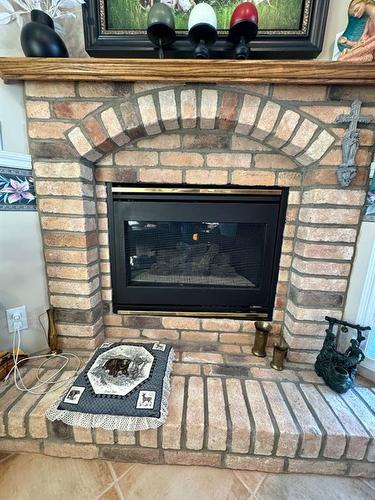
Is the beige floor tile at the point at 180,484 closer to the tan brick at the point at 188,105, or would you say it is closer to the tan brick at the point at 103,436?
the tan brick at the point at 103,436

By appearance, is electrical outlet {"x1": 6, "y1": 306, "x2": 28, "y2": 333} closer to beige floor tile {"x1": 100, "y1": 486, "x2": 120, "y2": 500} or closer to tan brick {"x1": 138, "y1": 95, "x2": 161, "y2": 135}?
beige floor tile {"x1": 100, "y1": 486, "x2": 120, "y2": 500}

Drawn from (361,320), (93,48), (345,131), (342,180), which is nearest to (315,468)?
(361,320)

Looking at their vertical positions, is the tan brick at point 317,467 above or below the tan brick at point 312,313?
below

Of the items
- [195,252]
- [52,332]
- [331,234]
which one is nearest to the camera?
[331,234]

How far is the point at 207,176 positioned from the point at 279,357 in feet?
2.93

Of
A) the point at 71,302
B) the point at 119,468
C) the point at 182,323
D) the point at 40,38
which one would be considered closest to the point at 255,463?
the point at 119,468

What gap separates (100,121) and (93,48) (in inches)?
12.4

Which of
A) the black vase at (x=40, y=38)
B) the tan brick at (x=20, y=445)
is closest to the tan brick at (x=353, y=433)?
the tan brick at (x=20, y=445)

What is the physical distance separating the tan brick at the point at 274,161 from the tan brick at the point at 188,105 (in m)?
0.33

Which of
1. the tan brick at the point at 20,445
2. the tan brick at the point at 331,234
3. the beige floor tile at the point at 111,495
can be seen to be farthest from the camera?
the tan brick at the point at 331,234

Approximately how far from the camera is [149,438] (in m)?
0.86

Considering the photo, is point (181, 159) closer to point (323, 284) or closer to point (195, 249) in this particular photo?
point (195, 249)

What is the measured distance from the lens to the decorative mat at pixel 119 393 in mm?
835

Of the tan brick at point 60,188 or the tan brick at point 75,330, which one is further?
the tan brick at point 75,330
